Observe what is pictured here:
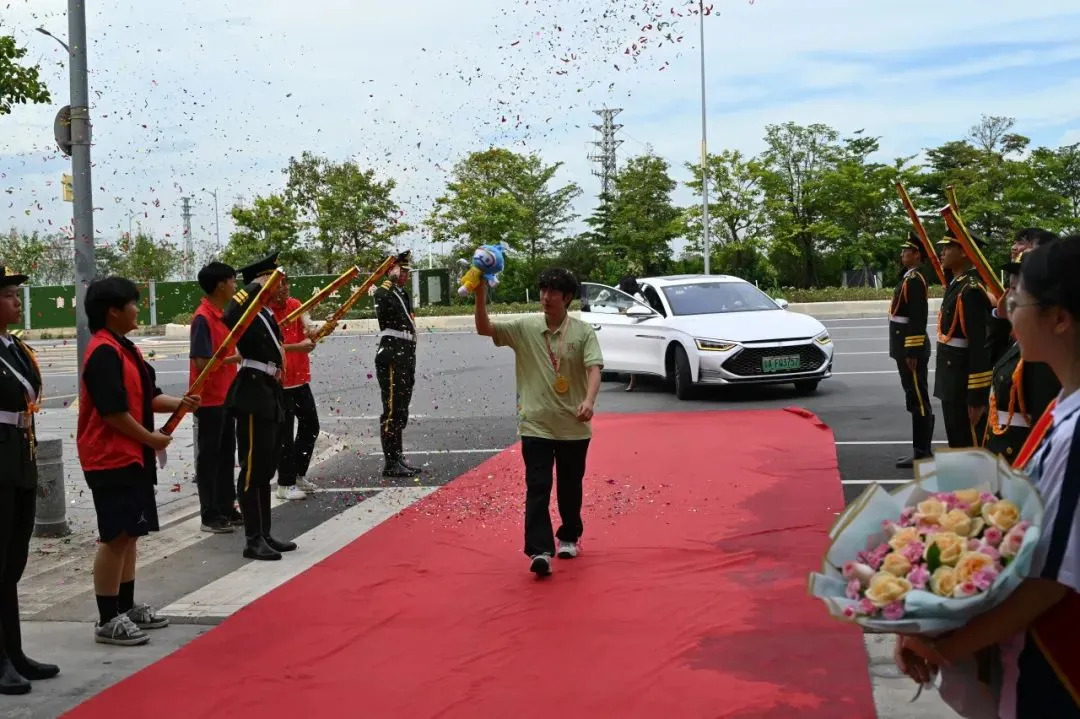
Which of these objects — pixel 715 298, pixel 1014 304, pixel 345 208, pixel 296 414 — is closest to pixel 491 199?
pixel 345 208

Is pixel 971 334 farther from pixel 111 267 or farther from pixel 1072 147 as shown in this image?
pixel 1072 147

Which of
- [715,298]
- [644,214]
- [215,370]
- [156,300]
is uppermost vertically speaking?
[644,214]

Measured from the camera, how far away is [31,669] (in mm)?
5473

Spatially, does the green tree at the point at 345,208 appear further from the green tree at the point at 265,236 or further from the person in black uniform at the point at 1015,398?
the person in black uniform at the point at 1015,398

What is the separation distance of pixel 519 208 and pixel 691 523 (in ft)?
91.9

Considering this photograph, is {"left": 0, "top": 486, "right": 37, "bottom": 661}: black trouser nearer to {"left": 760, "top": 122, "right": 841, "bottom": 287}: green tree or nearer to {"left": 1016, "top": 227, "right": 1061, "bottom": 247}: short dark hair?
{"left": 1016, "top": 227, "right": 1061, "bottom": 247}: short dark hair

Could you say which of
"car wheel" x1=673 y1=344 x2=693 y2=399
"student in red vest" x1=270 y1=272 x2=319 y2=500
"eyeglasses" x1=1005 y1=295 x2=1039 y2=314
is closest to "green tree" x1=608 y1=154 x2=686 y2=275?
"car wheel" x1=673 y1=344 x2=693 y2=399

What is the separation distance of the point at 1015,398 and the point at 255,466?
16.0 feet

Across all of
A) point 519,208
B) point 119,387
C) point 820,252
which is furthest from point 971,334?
point 820,252

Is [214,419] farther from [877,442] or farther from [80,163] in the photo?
[877,442]

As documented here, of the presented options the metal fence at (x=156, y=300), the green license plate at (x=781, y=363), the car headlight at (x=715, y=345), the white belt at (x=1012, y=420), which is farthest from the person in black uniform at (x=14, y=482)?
the metal fence at (x=156, y=300)

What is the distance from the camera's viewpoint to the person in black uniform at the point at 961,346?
7.70 metres

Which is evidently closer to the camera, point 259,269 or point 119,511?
point 119,511

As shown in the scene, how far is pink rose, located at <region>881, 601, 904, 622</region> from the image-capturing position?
7.46 feet
